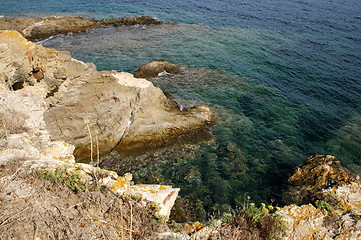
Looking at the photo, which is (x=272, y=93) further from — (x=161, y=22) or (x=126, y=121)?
(x=161, y=22)

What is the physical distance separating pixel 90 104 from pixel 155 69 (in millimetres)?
9103

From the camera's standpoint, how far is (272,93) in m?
18.7

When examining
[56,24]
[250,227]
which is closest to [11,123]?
[250,227]

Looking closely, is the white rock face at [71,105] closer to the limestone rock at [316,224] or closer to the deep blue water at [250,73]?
the deep blue water at [250,73]

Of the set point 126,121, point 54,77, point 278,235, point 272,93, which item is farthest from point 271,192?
point 54,77

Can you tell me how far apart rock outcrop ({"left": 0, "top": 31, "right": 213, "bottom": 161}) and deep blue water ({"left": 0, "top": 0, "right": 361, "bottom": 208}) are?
2.29 metres

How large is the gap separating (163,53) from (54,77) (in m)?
13.9

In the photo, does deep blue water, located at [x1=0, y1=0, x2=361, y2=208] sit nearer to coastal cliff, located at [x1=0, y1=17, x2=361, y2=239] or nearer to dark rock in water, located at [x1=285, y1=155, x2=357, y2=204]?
dark rock in water, located at [x1=285, y1=155, x2=357, y2=204]

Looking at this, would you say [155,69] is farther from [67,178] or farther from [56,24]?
[56,24]

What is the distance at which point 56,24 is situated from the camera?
3105cm

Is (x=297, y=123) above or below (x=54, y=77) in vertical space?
below

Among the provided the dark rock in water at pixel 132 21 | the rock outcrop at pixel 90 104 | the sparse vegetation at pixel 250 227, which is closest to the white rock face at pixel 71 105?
the rock outcrop at pixel 90 104

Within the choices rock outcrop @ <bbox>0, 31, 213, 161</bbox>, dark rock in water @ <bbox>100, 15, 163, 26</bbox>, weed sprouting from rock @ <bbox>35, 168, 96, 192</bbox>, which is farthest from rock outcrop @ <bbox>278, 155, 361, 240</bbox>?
dark rock in water @ <bbox>100, 15, 163, 26</bbox>

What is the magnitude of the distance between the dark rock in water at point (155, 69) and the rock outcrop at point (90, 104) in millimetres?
5944
